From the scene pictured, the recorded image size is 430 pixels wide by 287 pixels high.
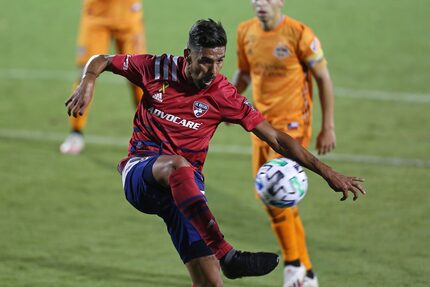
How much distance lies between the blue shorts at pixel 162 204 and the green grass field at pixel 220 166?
1751 millimetres

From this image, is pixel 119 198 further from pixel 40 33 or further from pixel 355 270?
pixel 40 33

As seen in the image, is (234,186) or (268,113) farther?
(234,186)

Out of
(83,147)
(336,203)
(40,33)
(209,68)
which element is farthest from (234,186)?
(40,33)

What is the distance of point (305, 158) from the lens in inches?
269

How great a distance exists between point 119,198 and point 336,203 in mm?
2265

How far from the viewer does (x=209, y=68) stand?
6684 millimetres

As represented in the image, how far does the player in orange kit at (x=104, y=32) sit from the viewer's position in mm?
12211

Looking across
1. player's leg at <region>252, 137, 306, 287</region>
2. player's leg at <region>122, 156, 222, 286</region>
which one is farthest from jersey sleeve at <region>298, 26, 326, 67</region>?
player's leg at <region>122, 156, 222, 286</region>

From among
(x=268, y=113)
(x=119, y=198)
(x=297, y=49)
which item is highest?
(x=297, y=49)

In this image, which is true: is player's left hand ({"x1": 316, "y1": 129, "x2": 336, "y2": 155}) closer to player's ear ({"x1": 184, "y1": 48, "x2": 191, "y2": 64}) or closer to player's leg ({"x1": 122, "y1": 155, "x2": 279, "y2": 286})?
player's leg ({"x1": 122, "y1": 155, "x2": 279, "y2": 286})

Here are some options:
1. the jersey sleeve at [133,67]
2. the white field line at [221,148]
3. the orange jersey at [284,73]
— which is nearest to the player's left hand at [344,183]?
the jersey sleeve at [133,67]

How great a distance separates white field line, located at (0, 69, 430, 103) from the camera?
559 inches

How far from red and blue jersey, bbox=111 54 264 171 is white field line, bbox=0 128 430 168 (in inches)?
198

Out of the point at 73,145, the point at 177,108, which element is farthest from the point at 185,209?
the point at 73,145
